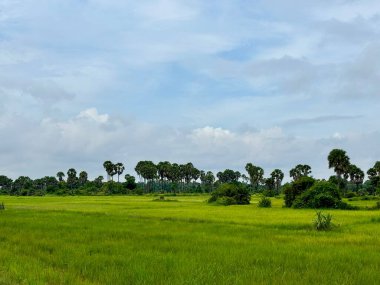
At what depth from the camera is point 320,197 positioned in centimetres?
3762

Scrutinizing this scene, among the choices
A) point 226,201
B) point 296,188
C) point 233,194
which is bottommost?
point 226,201

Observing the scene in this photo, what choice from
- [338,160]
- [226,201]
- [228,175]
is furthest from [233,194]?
[228,175]

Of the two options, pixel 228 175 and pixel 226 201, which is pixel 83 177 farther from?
pixel 226 201

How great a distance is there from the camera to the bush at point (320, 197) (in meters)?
37.7

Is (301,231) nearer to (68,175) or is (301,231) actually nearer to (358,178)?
(358,178)

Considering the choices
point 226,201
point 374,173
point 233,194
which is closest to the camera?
point 226,201

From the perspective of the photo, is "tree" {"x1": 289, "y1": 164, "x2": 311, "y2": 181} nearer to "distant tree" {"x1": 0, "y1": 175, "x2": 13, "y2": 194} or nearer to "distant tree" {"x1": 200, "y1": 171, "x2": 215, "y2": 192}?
"distant tree" {"x1": 200, "y1": 171, "x2": 215, "y2": 192}

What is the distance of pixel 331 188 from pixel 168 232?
24691 millimetres

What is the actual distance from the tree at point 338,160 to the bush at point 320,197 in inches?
1012

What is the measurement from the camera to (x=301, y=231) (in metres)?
18.5

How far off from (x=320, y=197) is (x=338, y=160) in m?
28.1

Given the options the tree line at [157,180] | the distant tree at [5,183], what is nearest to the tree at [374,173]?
the tree line at [157,180]

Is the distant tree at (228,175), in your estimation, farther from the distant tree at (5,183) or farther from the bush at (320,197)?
the bush at (320,197)

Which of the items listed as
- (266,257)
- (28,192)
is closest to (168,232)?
(266,257)
